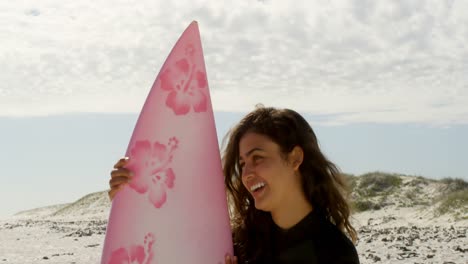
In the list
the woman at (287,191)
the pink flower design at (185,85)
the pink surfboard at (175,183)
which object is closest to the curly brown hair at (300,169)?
the woman at (287,191)

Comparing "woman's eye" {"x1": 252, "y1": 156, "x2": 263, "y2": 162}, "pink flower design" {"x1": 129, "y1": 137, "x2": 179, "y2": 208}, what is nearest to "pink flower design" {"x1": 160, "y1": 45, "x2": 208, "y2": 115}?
"pink flower design" {"x1": 129, "y1": 137, "x2": 179, "y2": 208}

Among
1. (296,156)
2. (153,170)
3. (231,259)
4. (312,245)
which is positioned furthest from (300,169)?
(153,170)

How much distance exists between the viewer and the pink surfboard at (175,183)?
301 cm

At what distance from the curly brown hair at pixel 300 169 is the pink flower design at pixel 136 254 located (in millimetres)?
429

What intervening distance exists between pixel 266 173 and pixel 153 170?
0.62m

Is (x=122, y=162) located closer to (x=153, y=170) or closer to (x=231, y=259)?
(x=153, y=170)

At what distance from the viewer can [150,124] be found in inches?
122

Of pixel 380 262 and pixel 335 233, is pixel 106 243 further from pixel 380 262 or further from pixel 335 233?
pixel 380 262

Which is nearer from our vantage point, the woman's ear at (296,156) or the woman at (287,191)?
the woman at (287,191)

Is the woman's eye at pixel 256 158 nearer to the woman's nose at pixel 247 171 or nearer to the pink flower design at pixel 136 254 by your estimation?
the woman's nose at pixel 247 171

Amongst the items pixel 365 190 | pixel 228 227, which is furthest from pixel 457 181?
pixel 228 227

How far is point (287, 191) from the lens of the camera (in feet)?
9.09

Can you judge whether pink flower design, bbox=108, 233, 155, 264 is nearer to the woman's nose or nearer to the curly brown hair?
the curly brown hair

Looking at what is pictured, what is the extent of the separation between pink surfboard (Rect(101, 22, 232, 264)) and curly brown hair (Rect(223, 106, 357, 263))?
0.15 metres
